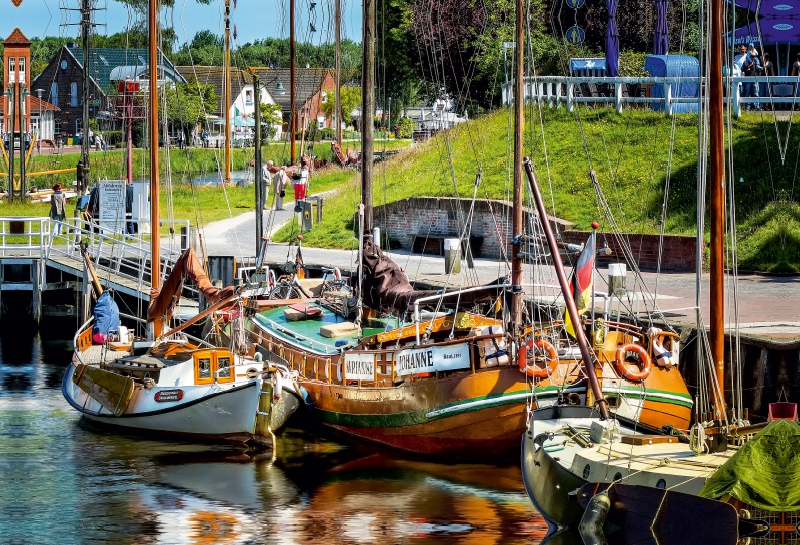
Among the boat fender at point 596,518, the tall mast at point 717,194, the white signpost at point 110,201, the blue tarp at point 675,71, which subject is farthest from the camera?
the white signpost at point 110,201

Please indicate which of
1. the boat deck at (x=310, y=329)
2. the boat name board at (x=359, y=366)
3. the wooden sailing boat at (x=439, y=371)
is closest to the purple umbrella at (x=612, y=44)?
the boat deck at (x=310, y=329)

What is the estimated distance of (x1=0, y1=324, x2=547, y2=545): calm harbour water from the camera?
19812 millimetres

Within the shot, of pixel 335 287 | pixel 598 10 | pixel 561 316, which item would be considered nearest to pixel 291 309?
pixel 335 287

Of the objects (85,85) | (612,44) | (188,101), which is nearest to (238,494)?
(612,44)

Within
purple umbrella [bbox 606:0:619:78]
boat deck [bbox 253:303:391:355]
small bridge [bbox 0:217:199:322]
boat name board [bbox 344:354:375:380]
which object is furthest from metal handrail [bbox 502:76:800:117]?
boat name board [bbox 344:354:375:380]

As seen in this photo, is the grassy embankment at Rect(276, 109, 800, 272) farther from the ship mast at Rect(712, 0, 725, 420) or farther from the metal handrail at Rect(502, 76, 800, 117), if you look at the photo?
the ship mast at Rect(712, 0, 725, 420)

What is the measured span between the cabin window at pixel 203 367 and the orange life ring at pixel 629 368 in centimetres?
807

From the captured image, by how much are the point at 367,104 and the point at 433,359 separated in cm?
858

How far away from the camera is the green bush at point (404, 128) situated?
97162 millimetres

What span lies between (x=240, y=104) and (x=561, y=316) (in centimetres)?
9609

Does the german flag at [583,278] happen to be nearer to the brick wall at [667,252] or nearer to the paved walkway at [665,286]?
the paved walkway at [665,286]

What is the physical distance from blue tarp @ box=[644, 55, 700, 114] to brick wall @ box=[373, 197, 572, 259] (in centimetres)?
799

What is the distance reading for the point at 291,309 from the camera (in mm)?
30766

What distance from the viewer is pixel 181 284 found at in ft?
94.4
